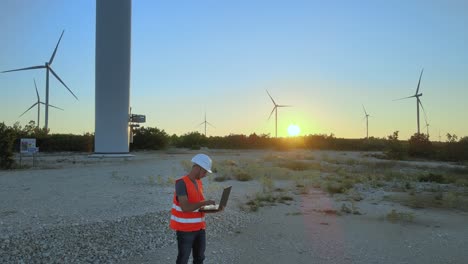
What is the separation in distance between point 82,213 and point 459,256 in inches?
336

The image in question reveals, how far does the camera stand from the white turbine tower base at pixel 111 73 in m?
34.4

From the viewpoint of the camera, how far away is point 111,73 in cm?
3434

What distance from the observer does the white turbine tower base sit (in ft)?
113

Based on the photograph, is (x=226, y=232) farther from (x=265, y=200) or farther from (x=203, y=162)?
(x=203, y=162)

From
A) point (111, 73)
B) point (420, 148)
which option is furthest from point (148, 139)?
point (420, 148)

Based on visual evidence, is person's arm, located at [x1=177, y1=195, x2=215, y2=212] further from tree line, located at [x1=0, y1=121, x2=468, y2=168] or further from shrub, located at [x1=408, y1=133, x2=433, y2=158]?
shrub, located at [x1=408, y1=133, x2=433, y2=158]

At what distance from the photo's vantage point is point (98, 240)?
898 cm

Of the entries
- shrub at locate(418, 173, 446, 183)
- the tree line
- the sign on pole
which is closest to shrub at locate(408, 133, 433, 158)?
the tree line

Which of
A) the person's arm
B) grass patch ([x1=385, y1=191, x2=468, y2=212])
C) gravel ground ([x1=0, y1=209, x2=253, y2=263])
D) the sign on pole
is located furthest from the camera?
the sign on pole

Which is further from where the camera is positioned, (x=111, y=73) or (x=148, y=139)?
(x=148, y=139)

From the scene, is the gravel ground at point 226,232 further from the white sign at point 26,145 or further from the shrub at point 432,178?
the white sign at point 26,145

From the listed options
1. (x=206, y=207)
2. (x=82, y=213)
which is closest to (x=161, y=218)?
(x=82, y=213)

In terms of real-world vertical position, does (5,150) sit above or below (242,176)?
above

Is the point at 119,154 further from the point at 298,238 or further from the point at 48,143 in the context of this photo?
the point at 298,238
